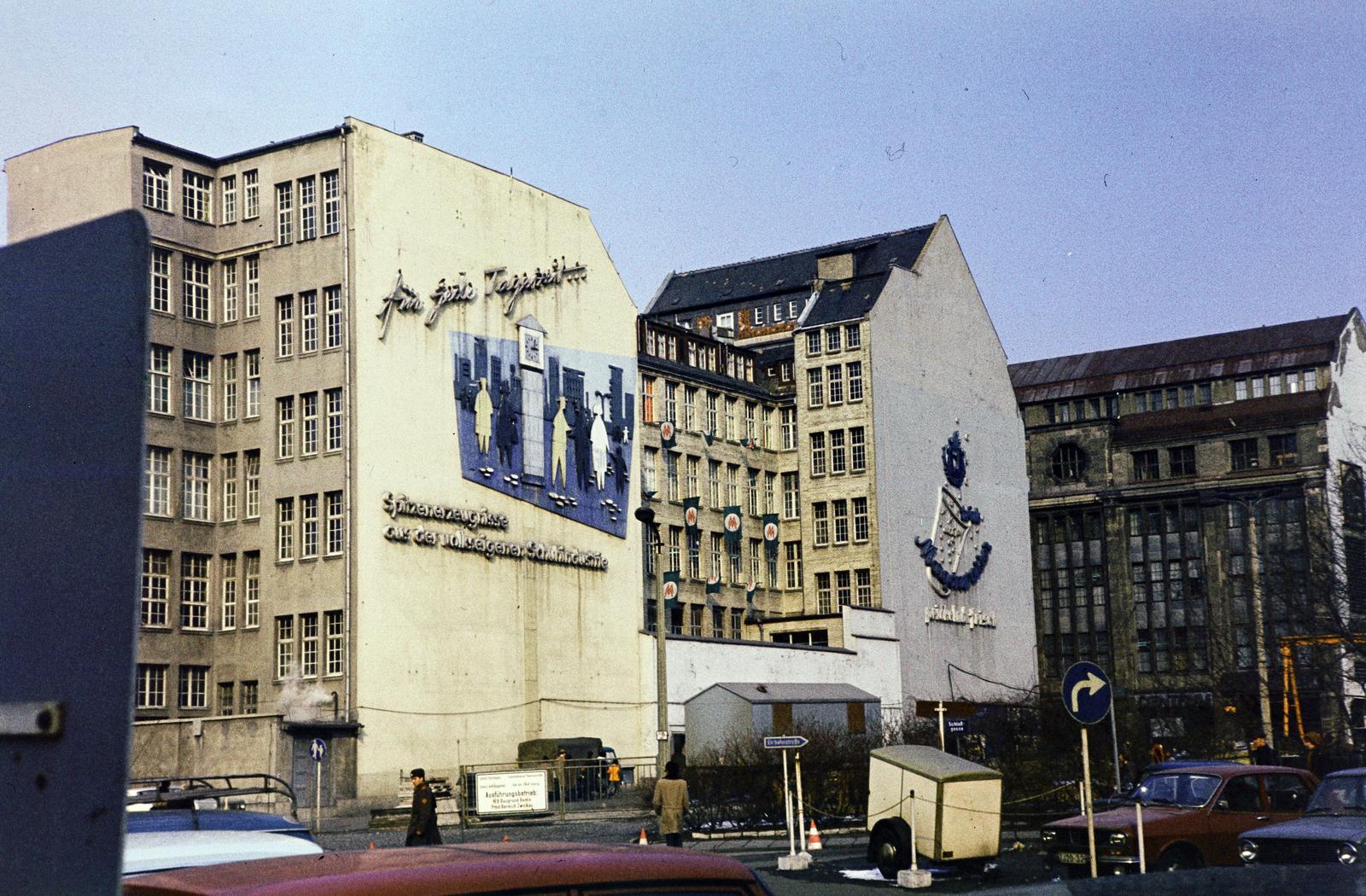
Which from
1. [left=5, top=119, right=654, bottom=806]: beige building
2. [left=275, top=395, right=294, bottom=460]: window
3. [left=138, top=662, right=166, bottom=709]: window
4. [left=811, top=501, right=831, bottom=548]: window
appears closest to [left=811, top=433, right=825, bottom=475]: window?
[left=811, top=501, right=831, bottom=548]: window

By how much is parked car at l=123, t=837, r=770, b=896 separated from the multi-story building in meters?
102

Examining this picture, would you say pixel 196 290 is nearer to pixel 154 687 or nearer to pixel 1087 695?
pixel 154 687

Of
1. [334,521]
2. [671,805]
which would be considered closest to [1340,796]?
[671,805]

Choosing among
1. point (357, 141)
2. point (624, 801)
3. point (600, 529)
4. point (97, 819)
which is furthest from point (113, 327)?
point (600, 529)

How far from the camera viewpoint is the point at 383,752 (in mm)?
54750

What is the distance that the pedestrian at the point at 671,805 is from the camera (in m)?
28.9

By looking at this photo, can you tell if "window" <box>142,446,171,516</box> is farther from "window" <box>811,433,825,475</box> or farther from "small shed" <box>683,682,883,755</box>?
"window" <box>811,433,825,475</box>

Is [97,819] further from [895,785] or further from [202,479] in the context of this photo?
[202,479]

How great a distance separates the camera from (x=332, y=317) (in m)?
57.8

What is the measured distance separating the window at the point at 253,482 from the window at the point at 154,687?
5.88m

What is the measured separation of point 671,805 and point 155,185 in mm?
37566

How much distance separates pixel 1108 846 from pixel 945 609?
61839 millimetres

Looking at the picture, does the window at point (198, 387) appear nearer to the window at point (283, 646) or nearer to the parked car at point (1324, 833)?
the window at point (283, 646)

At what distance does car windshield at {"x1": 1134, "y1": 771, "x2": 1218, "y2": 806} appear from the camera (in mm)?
23203
